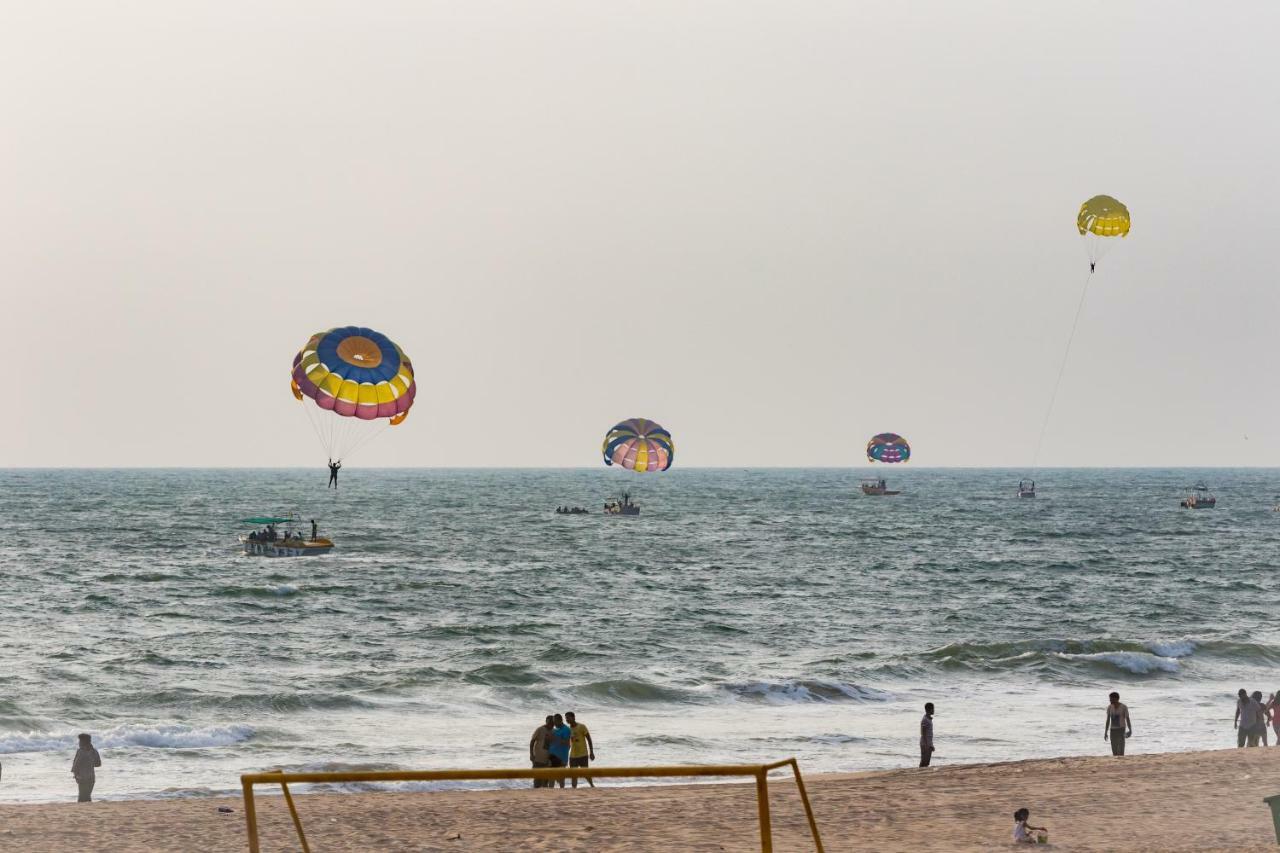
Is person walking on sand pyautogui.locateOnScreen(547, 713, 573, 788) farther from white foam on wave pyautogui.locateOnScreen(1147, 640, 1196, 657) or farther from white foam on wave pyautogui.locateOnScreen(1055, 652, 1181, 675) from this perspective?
white foam on wave pyautogui.locateOnScreen(1147, 640, 1196, 657)

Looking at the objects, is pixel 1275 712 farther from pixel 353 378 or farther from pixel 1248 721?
pixel 353 378

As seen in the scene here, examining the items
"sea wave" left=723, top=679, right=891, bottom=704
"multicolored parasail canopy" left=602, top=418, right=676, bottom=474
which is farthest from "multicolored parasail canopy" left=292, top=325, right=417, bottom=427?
"multicolored parasail canopy" left=602, top=418, right=676, bottom=474

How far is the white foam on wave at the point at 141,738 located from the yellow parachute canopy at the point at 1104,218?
27.9 meters

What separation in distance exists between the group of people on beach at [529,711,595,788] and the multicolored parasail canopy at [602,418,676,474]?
202 feet

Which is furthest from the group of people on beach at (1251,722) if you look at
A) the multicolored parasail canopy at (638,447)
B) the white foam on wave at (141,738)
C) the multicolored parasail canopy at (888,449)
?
the multicolored parasail canopy at (888,449)

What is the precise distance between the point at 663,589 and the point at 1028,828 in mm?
41790

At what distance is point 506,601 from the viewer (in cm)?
5178

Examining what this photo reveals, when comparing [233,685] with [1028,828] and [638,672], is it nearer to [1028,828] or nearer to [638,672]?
[638,672]

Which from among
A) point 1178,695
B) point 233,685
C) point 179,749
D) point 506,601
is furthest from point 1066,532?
point 179,749

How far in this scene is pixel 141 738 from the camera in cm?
2505

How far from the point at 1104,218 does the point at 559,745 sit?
94.4 ft

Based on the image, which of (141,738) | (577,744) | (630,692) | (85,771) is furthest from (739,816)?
(630,692)

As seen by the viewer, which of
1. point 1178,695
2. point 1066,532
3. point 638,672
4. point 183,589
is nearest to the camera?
point 1178,695

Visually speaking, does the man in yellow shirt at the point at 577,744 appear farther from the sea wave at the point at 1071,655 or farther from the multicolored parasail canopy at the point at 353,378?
the multicolored parasail canopy at the point at 353,378
